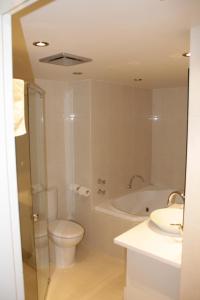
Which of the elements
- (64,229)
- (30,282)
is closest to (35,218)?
(30,282)

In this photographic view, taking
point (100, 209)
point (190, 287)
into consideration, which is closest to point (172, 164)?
point (100, 209)

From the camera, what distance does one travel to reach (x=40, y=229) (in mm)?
2656

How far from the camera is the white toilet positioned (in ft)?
9.64

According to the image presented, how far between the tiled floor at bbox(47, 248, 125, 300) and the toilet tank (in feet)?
2.07

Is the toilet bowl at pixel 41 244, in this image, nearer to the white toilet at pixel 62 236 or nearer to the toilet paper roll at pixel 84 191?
the white toilet at pixel 62 236

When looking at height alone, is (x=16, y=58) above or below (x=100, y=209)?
above

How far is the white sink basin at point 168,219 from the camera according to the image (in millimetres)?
2014

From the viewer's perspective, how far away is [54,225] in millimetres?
3137

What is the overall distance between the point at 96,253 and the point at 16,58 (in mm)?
2550

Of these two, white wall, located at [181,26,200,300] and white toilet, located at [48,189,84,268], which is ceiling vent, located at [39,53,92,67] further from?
white toilet, located at [48,189,84,268]

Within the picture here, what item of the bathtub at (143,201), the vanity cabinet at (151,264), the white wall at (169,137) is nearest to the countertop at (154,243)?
the vanity cabinet at (151,264)

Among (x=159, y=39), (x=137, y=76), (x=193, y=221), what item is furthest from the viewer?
(x=137, y=76)

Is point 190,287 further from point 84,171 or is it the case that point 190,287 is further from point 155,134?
point 155,134

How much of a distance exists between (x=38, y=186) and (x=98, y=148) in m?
1.01
